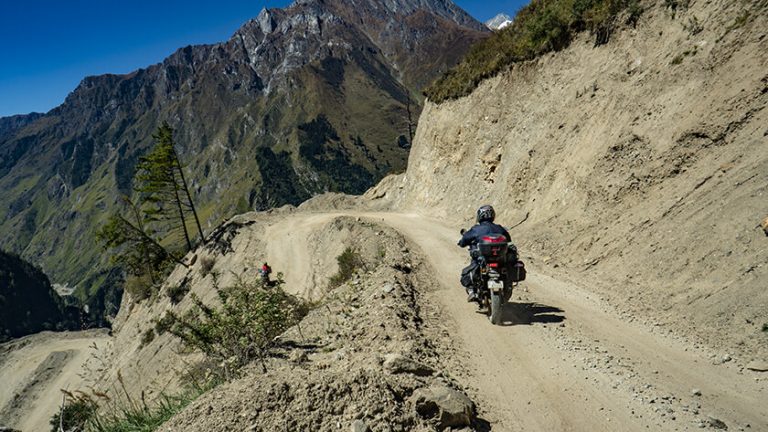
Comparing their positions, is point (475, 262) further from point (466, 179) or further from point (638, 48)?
Result: point (466, 179)

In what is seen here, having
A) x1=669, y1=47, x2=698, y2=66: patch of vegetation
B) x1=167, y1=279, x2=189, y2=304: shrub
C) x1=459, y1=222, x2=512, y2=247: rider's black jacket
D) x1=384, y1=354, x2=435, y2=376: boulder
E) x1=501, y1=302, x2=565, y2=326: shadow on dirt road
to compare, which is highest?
x1=669, y1=47, x2=698, y2=66: patch of vegetation

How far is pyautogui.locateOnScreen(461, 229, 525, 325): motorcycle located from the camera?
28.5ft

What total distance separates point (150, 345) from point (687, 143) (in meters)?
32.4

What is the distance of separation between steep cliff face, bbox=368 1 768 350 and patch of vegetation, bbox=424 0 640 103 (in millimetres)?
830

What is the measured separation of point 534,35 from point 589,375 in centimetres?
2105

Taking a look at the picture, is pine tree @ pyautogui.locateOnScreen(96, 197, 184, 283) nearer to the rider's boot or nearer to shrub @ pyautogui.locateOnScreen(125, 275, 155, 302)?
→ shrub @ pyautogui.locateOnScreen(125, 275, 155, 302)

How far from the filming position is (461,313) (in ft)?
30.2

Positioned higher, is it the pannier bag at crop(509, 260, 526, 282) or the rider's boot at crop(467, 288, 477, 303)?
the pannier bag at crop(509, 260, 526, 282)

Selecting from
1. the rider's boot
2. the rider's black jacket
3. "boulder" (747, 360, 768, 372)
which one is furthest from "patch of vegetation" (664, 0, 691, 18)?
"boulder" (747, 360, 768, 372)

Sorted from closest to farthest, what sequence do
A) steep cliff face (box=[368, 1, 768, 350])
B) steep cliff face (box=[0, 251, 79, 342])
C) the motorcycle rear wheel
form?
1. steep cliff face (box=[368, 1, 768, 350])
2. the motorcycle rear wheel
3. steep cliff face (box=[0, 251, 79, 342])

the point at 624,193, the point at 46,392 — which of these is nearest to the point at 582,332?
the point at 624,193

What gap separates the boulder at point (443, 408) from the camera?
180 inches

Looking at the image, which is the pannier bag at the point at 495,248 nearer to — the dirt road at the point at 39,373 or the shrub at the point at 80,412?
the shrub at the point at 80,412

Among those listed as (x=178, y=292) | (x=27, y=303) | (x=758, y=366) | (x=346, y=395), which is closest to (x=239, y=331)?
(x=346, y=395)
